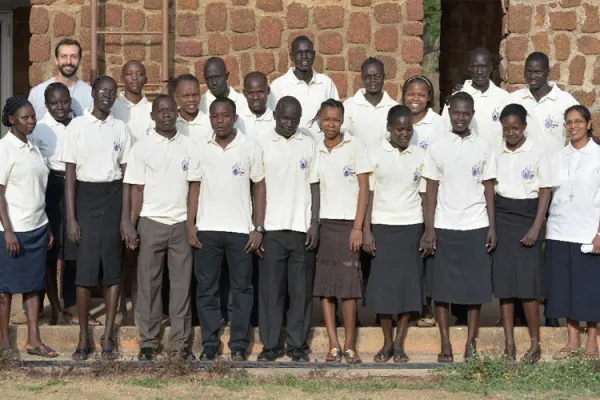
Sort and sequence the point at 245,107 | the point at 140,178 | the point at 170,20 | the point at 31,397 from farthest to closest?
the point at 170,20 → the point at 245,107 → the point at 140,178 → the point at 31,397

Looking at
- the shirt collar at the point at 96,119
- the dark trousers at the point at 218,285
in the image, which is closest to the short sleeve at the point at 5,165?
the shirt collar at the point at 96,119

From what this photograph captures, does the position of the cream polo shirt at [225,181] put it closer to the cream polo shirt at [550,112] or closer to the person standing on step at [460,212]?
the person standing on step at [460,212]

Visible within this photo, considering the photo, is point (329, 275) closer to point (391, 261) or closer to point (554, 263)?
point (391, 261)

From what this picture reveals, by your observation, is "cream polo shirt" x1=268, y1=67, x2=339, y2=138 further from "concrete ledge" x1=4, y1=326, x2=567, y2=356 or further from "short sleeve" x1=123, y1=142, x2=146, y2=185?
"concrete ledge" x1=4, y1=326, x2=567, y2=356

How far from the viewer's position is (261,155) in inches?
327

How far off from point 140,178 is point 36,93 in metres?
1.45

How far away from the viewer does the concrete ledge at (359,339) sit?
28.2ft

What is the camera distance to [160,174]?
8250 mm

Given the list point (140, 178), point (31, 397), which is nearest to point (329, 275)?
point (140, 178)

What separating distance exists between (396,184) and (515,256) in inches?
38.2

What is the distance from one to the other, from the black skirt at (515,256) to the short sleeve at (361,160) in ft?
3.20

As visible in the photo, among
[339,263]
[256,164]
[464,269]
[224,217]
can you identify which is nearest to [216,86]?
[256,164]

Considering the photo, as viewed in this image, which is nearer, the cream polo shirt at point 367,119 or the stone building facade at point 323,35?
the cream polo shirt at point 367,119

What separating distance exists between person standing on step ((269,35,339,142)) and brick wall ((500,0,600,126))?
2.16m
